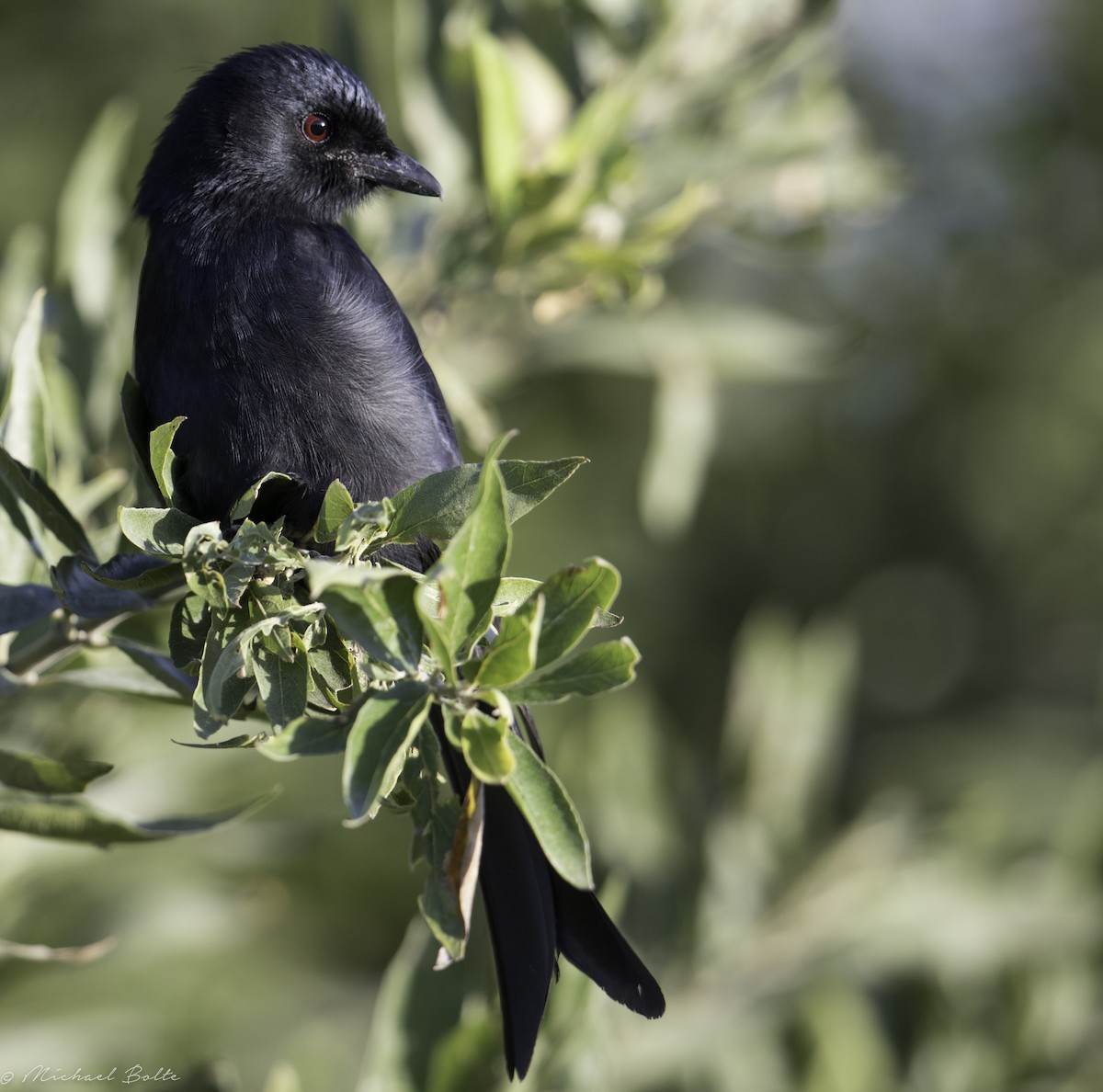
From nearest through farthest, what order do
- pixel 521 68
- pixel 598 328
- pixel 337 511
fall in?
pixel 337 511 < pixel 521 68 < pixel 598 328

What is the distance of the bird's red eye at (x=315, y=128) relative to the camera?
334 centimetres

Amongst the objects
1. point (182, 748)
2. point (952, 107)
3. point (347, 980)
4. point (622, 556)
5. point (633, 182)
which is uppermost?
point (633, 182)

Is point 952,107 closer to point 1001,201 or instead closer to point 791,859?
point 1001,201

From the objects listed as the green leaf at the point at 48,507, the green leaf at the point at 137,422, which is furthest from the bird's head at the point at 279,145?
the green leaf at the point at 48,507

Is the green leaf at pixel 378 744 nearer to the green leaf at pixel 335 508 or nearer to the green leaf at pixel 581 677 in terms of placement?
the green leaf at pixel 581 677

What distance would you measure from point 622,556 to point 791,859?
2.46 meters

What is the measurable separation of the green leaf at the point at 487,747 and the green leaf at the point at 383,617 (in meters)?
0.11

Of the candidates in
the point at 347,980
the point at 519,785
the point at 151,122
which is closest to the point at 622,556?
the point at 347,980

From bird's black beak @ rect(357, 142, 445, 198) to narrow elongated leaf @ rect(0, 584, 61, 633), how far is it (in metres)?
1.46

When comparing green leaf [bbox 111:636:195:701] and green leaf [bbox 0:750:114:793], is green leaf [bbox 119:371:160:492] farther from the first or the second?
green leaf [bbox 0:750:114:793]

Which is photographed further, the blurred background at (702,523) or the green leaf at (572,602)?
the blurred background at (702,523)

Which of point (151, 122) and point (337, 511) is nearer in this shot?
point (337, 511)

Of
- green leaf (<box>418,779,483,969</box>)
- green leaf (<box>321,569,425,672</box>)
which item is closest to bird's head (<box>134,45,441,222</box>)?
green leaf (<box>321,569,425,672</box>)

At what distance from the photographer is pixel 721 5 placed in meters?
3.70
